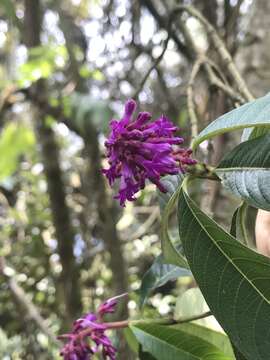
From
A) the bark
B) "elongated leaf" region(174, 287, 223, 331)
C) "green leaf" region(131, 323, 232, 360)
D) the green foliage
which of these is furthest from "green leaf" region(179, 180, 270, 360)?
the green foliage

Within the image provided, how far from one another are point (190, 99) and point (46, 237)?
204 cm

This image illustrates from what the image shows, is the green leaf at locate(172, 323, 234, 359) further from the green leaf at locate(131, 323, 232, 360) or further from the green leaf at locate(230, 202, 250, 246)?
the green leaf at locate(230, 202, 250, 246)

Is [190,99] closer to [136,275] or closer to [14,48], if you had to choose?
[136,275]

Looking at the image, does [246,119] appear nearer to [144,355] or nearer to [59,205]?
[144,355]

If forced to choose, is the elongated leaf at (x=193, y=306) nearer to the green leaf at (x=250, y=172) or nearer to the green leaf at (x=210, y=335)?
the green leaf at (x=210, y=335)

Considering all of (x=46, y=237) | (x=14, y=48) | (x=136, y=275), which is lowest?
(x=136, y=275)

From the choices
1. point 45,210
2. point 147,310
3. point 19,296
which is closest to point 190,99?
point 147,310

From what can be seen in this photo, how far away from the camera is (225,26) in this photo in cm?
155

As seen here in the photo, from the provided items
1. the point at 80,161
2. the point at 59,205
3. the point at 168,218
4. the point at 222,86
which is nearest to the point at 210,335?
the point at 168,218

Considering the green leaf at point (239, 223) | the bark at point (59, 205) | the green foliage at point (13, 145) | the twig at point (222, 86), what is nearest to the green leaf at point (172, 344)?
the green leaf at point (239, 223)

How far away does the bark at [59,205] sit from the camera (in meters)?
1.96

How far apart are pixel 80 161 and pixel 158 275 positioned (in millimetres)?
2403

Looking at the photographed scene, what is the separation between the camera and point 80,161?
3.09 m

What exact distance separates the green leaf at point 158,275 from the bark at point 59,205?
123cm
